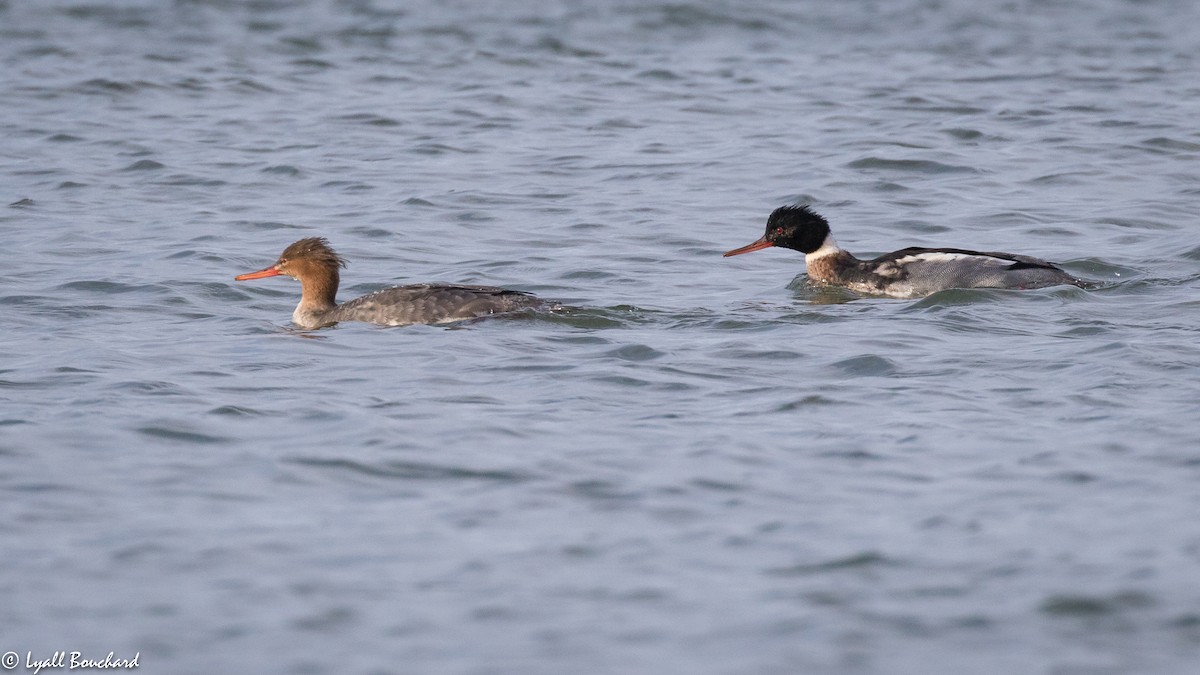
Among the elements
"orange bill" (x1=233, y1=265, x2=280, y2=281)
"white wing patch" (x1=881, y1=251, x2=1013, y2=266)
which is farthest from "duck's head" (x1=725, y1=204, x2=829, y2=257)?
"orange bill" (x1=233, y1=265, x2=280, y2=281)

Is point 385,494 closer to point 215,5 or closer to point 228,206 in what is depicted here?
point 228,206

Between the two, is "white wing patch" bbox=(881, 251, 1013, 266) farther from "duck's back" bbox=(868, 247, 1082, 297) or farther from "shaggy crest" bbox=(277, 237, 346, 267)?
"shaggy crest" bbox=(277, 237, 346, 267)

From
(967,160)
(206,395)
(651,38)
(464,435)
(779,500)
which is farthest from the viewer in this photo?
(651,38)

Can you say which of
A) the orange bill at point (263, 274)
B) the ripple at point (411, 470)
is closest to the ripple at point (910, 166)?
the orange bill at point (263, 274)

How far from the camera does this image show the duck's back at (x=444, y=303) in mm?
11469

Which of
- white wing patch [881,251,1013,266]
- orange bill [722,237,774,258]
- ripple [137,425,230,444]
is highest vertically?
ripple [137,425,230,444]

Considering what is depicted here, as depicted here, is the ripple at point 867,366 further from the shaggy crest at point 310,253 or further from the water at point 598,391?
the shaggy crest at point 310,253

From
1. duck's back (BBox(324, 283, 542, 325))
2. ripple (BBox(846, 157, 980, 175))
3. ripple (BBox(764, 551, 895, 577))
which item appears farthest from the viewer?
ripple (BBox(846, 157, 980, 175))

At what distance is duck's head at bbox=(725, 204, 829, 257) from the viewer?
1391 centimetres

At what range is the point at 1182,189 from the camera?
56.1 ft

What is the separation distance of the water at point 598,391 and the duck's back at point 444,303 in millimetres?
155

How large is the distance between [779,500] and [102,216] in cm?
1017

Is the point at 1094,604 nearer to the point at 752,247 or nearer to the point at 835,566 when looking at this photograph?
the point at 835,566

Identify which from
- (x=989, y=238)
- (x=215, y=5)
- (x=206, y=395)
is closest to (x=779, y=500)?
(x=206, y=395)
